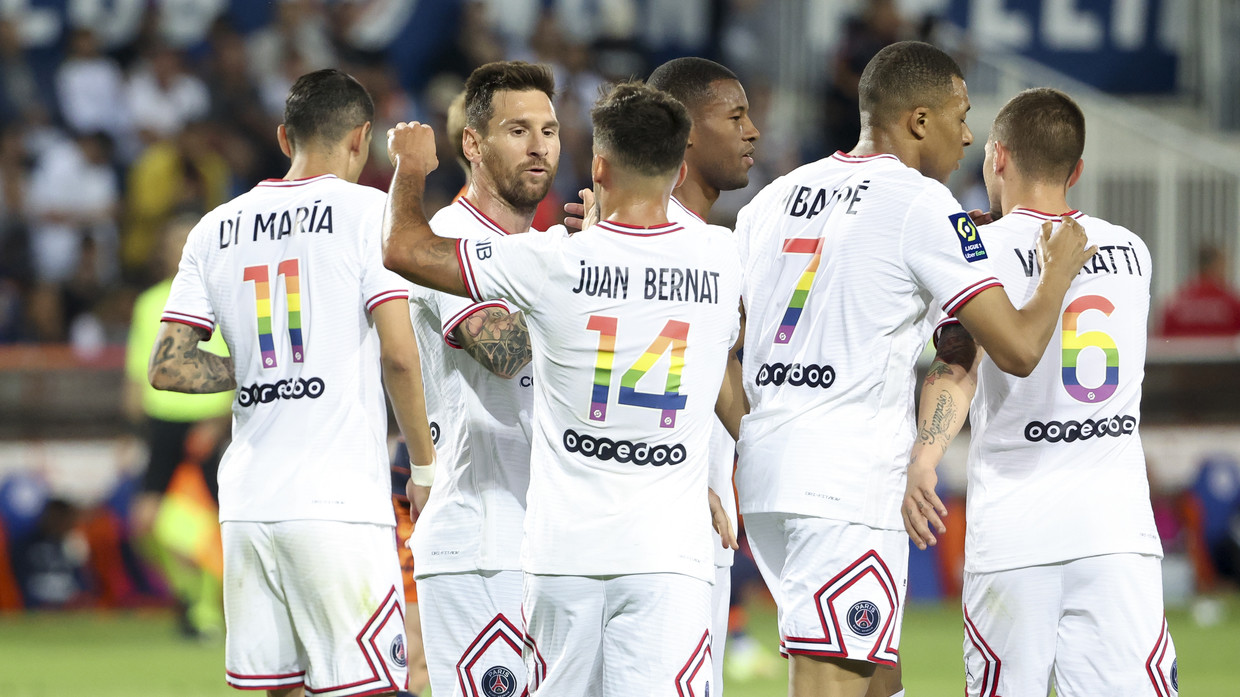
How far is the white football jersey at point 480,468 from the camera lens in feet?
17.1

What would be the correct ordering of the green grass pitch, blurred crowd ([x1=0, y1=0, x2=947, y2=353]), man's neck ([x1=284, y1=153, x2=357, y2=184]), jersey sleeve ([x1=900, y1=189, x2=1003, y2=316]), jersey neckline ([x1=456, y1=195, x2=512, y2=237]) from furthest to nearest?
blurred crowd ([x1=0, y1=0, x2=947, y2=353]), the green grass pitch, man's neck ([x1=284, y1=153, x2=357, y2=184]), jersey neckline ([x1=456, y1=195, x2=512, y2=237]), jersey sleeve ([x1=900, y1=189, x2=1003, y2=316])

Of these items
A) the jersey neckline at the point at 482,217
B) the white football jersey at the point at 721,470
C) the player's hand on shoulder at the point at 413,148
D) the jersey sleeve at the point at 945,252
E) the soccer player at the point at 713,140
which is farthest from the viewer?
the soccer player at the point at 713,140

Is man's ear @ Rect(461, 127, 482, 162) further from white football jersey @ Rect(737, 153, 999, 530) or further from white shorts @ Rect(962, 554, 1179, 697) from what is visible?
white shorts @ Rect(962, 554, 1179, 697)

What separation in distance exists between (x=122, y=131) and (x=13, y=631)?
586 cm

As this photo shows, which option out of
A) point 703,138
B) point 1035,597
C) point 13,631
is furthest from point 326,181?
point 13,631

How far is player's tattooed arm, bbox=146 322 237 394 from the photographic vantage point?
18.2 feet

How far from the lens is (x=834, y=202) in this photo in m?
5.11

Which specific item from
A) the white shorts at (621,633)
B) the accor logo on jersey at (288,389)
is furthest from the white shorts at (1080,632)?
the accor logo on jersey at (288,389)

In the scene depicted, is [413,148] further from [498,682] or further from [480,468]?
[498,682]

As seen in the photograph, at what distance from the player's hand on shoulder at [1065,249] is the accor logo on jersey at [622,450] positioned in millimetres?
1353

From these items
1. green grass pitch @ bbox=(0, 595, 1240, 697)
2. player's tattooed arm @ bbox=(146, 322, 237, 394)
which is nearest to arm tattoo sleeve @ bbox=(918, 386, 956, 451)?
player's tattooed arm @ bbox=(146, 322, 237, 394)

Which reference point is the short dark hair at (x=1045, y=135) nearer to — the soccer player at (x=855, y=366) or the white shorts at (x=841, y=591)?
the soccer player at (x=855, y=366)

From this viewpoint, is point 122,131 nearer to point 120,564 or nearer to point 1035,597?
point 120,564

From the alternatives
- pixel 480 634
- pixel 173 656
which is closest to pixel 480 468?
pixel 480 634
